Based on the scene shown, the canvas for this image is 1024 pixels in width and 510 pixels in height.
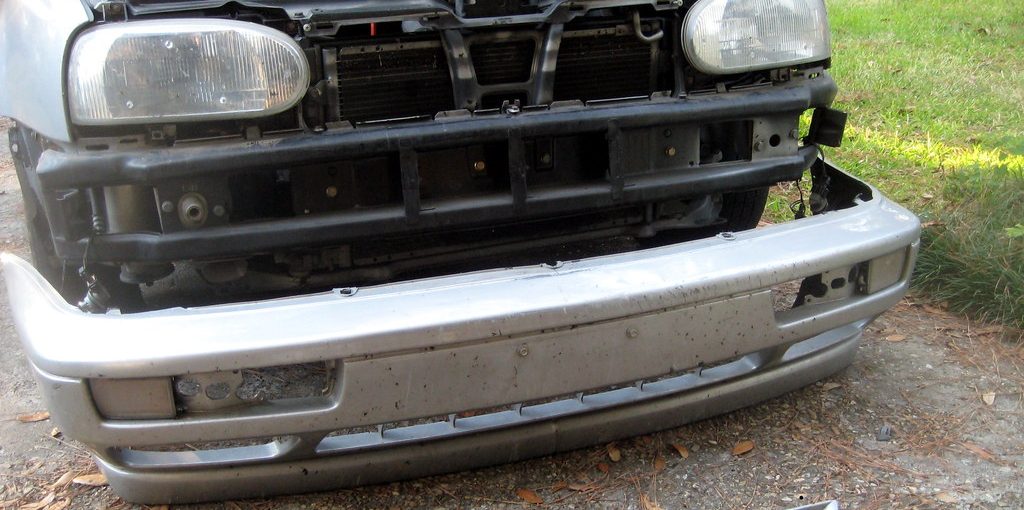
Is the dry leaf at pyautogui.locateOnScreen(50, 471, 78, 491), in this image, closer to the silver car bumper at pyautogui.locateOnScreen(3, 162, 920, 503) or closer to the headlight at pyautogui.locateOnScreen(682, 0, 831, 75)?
the silver car bumper at pyautogui.locateOnScreen(3, 162, 920, 503)

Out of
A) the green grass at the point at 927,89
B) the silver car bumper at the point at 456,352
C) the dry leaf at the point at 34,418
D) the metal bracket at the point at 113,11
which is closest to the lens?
the silver car bumper at the point at 456,352

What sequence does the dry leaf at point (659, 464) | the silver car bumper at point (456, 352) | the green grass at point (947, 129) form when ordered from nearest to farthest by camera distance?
1. the silver car bumper at point (456, 352)
2. the dry leaf at point (659, 464)
3. the green grass at point (947, 129)

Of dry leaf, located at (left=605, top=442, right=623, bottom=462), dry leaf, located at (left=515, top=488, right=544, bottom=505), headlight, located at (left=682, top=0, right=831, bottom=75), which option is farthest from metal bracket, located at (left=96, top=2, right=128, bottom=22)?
dry leaf, located at (left=605, top=442, right=623, bottom=462)

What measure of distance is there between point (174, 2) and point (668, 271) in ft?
4.69

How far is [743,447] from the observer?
2703mm

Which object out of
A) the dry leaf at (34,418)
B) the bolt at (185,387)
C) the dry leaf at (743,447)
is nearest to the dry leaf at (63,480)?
the dry leaf at (34,418)

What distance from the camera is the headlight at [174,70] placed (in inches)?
80.2

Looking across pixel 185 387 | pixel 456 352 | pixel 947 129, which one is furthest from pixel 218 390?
pixel 947 129

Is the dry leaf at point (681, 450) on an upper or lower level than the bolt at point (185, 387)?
lower

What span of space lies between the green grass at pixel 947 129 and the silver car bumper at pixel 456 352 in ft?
4.35

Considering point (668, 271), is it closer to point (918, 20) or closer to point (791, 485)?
point (791, 485)

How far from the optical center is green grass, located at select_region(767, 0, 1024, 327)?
363cm

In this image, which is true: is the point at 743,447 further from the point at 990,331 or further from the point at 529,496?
the point at 990,331

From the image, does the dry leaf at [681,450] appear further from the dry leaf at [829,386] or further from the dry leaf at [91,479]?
the dry leaf at [91,479]
